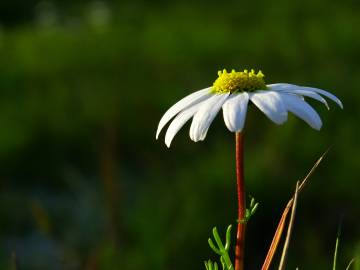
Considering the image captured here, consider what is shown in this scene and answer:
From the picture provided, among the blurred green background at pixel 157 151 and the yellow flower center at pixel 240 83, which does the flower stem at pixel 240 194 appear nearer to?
the yellow flower center at pixel 240 83

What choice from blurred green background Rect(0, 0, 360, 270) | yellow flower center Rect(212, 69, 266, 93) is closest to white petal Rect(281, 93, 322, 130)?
yellow flower center Rect(212, 69, 266, 93)

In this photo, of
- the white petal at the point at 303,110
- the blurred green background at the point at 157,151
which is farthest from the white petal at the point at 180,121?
the blurred green background at the point at 157,151

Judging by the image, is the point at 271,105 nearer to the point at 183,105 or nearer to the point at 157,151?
the point at 183,105

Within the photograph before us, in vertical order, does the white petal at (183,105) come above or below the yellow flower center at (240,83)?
below

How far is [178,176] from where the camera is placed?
3.10m

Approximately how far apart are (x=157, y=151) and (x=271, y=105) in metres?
2.67

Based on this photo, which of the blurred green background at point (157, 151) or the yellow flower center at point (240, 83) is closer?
the yellow flower center at point (240, 83)

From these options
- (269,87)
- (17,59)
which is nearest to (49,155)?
(17,59)

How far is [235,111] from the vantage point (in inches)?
33.7

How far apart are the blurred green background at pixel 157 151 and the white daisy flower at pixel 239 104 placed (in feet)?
2.15

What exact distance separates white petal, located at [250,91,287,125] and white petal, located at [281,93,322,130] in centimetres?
1

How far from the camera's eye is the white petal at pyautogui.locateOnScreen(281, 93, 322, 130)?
833 millimetres

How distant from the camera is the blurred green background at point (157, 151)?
2604mm

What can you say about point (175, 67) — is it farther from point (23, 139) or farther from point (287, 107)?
point (287, 107)
